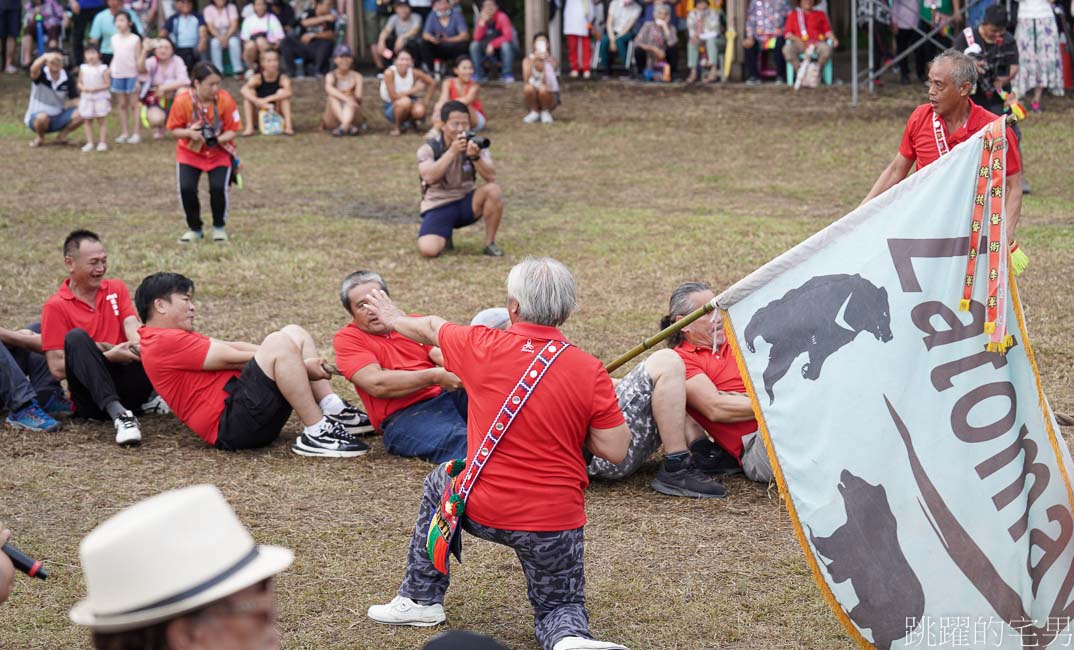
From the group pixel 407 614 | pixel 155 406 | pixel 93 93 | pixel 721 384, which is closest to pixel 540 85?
pixel 93 93

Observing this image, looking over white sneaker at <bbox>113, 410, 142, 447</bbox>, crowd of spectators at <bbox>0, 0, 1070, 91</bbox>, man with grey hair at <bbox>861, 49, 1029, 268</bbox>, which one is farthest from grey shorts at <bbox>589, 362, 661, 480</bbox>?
crowd of spectators at <bbox>0, 0, 1070, 91</bbox>

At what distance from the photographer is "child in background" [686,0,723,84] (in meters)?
19.2

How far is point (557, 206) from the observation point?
12945mm

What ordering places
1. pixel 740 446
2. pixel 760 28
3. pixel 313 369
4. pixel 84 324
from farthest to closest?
1. pixel 760 28
2. pixel 84 324
3. pixel 313 369
4. pixel 740 446

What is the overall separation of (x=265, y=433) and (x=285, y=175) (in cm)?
889

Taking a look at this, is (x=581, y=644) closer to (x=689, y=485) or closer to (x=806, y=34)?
(x=689, y=485)

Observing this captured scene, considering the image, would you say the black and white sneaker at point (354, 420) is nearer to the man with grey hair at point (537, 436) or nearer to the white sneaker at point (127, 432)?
the white sneaker at point (127, 432)

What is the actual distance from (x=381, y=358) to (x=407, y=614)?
191 centimetres

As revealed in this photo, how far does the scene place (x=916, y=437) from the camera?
4.04 metres

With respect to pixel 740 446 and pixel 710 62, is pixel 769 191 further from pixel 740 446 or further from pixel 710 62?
pixel 740 446

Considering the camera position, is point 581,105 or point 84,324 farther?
point 581,105

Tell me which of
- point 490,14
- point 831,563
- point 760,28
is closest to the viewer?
point 831,563

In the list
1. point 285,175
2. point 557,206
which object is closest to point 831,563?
point 557,206

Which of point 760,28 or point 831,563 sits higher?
point 760,28
